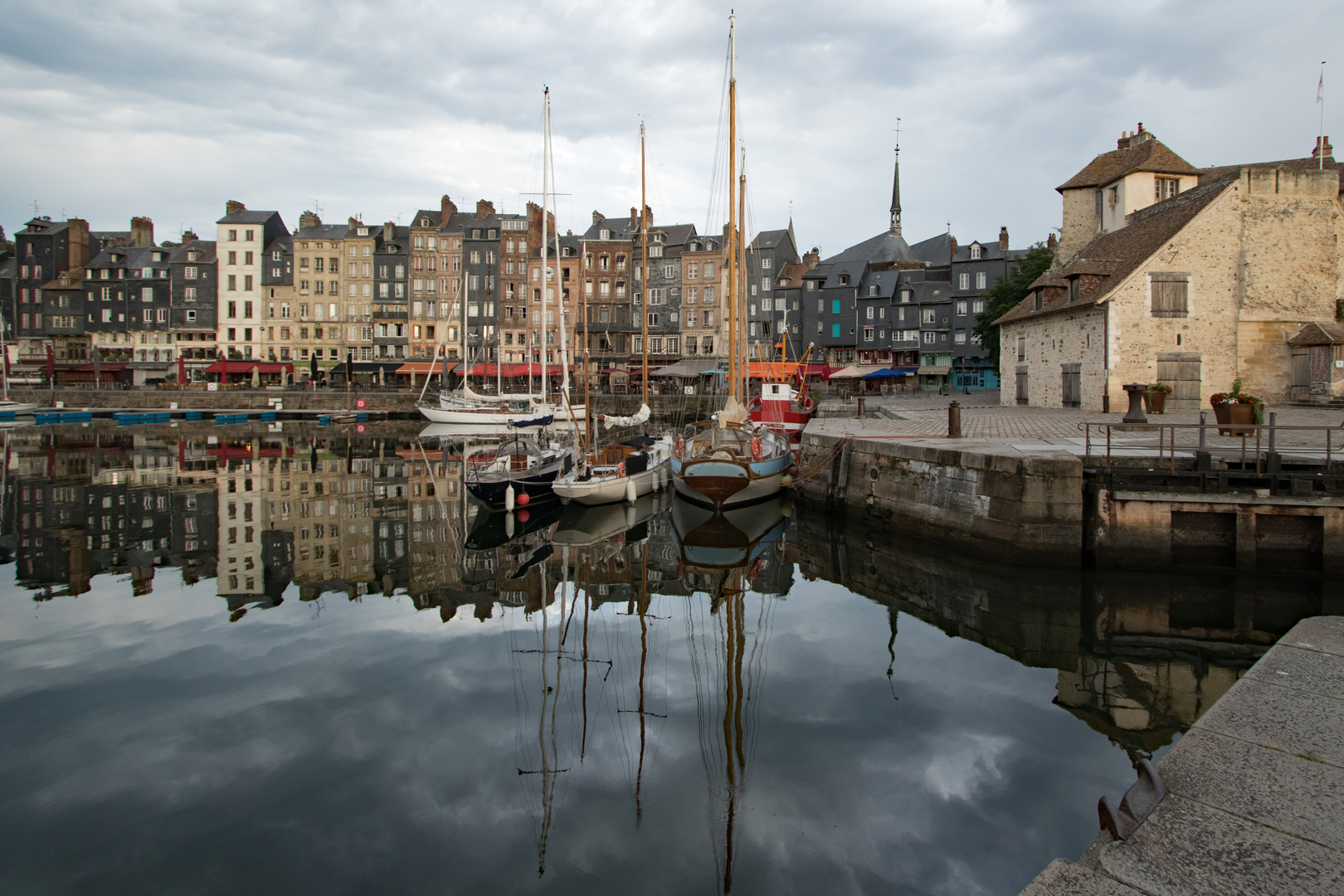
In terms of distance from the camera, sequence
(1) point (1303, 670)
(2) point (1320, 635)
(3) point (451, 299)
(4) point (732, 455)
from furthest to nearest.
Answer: (3) point (451, 299), (4) point (732, 455), (2) point (1320, 635), (1) point (1303, 670)

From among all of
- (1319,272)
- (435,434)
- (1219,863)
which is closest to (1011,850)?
(1219,863)

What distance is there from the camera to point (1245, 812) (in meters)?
5.00

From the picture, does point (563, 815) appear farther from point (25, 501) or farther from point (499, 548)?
point (25, 501)

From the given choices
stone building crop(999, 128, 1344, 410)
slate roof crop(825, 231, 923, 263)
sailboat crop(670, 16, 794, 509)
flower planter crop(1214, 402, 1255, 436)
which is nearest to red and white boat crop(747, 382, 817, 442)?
sailboat crop(670, 16, 794, 509)

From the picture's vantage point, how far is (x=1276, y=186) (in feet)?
87.8

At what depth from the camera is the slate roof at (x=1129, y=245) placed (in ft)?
89.7

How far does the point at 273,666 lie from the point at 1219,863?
411 inches

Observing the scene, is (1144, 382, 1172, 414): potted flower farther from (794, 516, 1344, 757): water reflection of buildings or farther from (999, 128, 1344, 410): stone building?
(794, 516, 1344, 757): water reflection of buildings

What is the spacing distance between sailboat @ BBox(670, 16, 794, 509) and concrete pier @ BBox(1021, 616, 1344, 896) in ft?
46.6

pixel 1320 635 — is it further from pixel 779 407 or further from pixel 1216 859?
pixel 779 407

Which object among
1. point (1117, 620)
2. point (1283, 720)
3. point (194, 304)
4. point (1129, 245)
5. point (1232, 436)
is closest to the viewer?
point (1283, 720)

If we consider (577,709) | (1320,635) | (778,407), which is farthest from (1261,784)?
(778,407)

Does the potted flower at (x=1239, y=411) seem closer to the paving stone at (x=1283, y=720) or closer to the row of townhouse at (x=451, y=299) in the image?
the paving stone at (x=1283, y=720)

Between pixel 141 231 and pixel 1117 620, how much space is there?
102 metres
